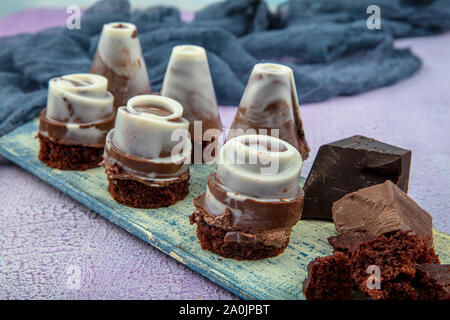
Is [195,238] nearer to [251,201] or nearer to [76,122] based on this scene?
[251,201]

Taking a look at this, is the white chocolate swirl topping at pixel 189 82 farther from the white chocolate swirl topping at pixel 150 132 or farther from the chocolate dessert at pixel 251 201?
the chocolate dessert at pixel 251 201

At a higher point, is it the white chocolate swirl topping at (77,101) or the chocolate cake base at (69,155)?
the white chocolate swirl topping at (77,101)

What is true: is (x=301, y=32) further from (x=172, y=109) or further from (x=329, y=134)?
(x=172, y=109)

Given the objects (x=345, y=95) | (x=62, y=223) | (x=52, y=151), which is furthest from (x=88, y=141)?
(x=345, y=95)

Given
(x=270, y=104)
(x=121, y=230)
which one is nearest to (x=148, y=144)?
(x=121, y=230)

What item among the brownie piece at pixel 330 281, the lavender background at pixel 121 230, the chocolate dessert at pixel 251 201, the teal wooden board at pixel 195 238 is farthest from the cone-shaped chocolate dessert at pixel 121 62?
the brownie piece at pixel 330 281

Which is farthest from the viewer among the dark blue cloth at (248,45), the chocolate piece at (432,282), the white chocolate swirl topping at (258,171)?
the dark blue cloth at (248,45)
